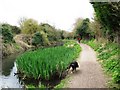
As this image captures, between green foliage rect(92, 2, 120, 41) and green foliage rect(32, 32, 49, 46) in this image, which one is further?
green foliage rect(32, 32, 49, 46)

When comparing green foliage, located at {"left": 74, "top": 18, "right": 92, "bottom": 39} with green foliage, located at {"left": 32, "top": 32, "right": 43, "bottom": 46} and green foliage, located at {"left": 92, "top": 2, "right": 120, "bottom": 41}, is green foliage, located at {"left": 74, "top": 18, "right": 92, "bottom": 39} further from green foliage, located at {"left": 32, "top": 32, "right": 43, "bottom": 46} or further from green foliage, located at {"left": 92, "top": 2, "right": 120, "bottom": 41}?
green foliage, located at {"left": 92, "top": 2, "right": 120, "bottom": 41}

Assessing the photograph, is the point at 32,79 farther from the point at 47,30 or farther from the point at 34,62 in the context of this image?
the point at 47,30

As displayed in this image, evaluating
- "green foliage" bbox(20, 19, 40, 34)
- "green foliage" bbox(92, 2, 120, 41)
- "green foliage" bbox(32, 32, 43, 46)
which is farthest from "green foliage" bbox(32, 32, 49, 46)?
"green foliage" bbox(92, 2, 120, 41)

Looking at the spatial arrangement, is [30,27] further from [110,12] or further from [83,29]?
[110,12]

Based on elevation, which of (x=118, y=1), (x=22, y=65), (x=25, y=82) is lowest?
(x=25, y=82)

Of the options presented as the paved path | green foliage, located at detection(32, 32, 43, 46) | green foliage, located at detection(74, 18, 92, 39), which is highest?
green foliage, located at detection(74, 18, 92, 39)

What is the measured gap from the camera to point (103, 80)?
12891 millimetres

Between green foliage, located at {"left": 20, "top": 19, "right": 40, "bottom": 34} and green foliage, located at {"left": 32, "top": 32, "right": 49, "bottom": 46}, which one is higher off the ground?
green foliage, located at {"left": 20, "top": 19, "right": 40, "bottom": 34}

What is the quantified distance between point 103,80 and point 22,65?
4.90 metres

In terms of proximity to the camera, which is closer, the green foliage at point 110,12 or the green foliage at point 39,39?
the green foliage at point 110,12

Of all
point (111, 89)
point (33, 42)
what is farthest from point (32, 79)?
point (33, 42)

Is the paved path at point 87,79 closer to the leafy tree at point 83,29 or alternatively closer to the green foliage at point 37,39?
the green foliage at point 37,39

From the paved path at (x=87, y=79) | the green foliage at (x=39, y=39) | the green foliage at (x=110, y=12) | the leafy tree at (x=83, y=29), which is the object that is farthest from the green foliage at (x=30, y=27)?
the paved path at (x=87, y=79)

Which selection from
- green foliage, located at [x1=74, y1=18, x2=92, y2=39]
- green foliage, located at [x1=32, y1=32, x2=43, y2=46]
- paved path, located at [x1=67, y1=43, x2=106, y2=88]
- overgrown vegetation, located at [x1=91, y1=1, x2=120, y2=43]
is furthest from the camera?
green foliage, located at [x1=74, y1=18, x2=92, y2=39]
